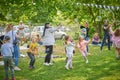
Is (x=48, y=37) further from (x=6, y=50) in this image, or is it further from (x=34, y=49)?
(x=6, y=50)

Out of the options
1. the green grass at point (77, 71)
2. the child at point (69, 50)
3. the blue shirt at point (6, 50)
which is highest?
the blue shirt at point (6, 50)

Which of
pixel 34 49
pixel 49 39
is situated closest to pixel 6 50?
pixel 34 49

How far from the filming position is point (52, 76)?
12180 mm

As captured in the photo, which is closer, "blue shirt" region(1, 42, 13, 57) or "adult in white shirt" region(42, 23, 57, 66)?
"blue shirt" region(1, 42, 13, 57)

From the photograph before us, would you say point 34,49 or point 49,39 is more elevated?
point 49,39

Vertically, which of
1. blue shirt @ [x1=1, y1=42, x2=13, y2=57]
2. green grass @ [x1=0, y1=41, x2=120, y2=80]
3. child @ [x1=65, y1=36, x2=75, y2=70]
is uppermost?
blue shirt @ [x1=1, y1=42, x2=13, y2=57]

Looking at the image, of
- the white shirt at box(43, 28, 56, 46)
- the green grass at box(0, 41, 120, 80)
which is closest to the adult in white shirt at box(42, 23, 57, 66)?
the white shirt at box(43, 28, 56, 46)

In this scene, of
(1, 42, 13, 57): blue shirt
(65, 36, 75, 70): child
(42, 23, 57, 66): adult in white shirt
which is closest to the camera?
(1, 42, 13, 57): blue shirt

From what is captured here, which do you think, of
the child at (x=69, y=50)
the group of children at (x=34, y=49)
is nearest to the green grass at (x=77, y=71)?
the child at (x=69, y=50)

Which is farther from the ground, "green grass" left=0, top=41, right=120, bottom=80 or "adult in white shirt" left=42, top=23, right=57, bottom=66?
"adult in white shirt" left=42, top=23, right=57, bottom=66

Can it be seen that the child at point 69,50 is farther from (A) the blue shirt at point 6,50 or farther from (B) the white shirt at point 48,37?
(A) the blue shirt at point 6,50

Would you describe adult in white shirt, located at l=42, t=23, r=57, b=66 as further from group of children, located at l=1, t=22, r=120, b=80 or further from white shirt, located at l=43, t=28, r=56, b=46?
group of children, located at l=1, t=22, r=120, b=80

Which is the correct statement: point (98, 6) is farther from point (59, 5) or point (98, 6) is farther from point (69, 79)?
point (69, 79)

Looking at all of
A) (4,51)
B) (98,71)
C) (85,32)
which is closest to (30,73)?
(4,51)
